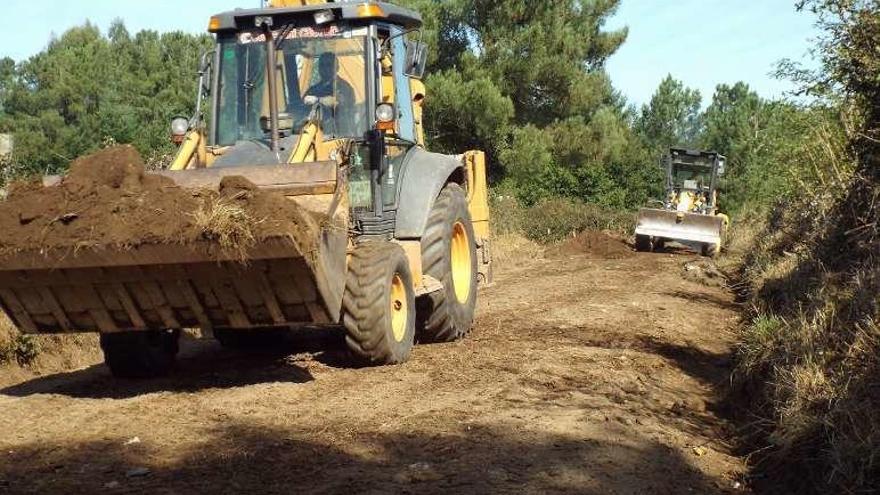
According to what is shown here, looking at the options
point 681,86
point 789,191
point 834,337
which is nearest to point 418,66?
point 834,337

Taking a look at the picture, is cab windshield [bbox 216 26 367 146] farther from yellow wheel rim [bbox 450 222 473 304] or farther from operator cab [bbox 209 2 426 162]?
yellow wheel rim [bbox 450 222 473 304]

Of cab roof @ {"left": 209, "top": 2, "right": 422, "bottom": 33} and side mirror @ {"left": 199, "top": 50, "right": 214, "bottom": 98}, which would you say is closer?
cab roof @ {"left": 209, "top": 2, "right": 422, "bottom": 33}

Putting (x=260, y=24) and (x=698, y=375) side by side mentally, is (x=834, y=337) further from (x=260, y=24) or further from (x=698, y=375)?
(x=260, y=24)

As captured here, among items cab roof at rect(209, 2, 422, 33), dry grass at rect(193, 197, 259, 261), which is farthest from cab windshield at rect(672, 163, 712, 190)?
dry grass at rect(193, 197, 259, 261)

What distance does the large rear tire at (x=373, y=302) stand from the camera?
7613 mm

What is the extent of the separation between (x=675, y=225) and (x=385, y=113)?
1664 centimetres

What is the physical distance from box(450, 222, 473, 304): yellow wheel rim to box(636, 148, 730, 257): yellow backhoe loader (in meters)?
13.9

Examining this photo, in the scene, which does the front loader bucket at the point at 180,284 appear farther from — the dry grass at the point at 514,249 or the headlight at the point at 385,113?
the dry grass at the point at 514,249

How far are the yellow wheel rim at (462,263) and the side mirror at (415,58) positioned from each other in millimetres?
1698

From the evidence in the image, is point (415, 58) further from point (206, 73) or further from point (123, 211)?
point (123, 211)

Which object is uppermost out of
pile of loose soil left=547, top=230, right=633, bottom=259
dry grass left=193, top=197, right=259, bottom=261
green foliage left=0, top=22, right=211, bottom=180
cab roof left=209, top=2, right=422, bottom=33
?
green foliage left=0, top=22, right=211, bottom=180

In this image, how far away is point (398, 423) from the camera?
632cm

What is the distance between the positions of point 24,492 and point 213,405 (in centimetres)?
200

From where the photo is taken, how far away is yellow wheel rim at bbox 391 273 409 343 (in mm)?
8243
